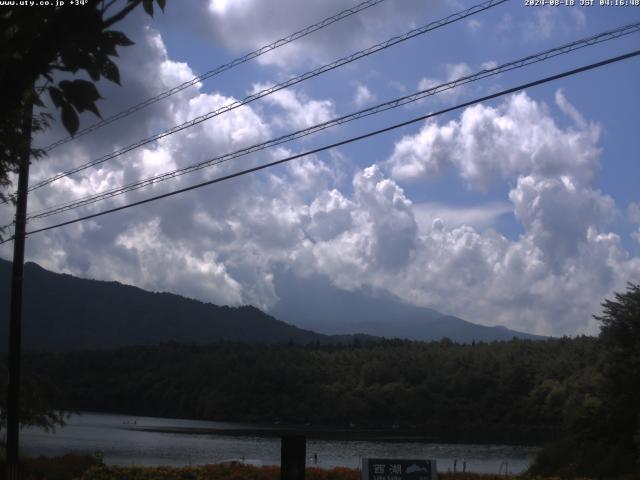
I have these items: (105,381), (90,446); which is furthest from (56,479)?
(105,381)

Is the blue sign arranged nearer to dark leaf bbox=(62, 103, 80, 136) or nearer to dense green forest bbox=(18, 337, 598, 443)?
dark leaf bbox=(62, 103, 80, 136)

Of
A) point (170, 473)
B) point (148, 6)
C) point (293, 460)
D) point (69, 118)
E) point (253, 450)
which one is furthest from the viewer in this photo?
point (253, 450)

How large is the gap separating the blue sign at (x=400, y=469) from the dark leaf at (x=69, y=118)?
9929 mm

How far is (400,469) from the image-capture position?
13.4 m

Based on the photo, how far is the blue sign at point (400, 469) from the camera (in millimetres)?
13375

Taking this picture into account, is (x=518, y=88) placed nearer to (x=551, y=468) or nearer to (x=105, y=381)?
(x=551, y=468)

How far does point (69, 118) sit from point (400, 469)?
1021 cm

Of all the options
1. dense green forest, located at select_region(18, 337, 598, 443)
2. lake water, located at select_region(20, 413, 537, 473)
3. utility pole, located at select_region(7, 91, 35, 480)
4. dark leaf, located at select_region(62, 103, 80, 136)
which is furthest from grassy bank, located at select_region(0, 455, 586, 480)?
dense green forest, located at select_region(18, 337, 598, 443)

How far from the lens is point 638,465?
1032 inches

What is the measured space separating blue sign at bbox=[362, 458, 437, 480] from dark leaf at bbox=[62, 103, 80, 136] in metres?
9.93

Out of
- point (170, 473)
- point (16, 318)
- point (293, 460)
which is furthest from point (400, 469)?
point (16, 318)

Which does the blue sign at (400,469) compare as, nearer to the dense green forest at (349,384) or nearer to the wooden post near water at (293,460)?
the wooden post near water at (293,460)

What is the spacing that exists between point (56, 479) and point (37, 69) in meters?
19.7

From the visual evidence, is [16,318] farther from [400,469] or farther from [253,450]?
[253,450]
